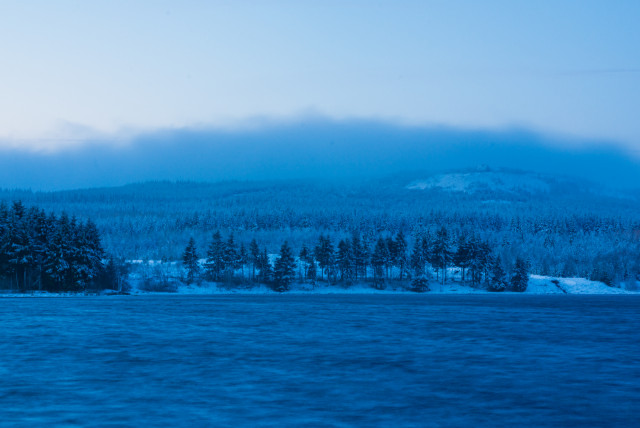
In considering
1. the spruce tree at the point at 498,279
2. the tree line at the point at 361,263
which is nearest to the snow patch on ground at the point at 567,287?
the tree line at the point at 361,263

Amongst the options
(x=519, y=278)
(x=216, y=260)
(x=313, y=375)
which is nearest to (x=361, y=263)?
(x=216, y=260)

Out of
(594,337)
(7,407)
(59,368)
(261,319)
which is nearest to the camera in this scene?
(7,407)

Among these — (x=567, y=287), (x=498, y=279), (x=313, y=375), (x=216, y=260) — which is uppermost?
(x=216, y=260)

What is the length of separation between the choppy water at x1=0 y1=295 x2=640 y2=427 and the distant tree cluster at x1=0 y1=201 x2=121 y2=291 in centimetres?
6339

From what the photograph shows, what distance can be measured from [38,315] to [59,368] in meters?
37.1

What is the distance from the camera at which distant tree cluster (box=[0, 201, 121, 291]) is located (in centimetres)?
11775

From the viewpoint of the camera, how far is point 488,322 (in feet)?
224

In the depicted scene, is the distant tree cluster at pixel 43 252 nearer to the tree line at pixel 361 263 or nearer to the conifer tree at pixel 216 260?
the tree line at pixel 361 263

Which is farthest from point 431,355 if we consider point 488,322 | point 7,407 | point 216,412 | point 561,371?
point 488,322

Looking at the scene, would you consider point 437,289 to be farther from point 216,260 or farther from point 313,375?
point 313,375

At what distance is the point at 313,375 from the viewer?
33.0m

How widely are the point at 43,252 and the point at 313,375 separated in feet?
328

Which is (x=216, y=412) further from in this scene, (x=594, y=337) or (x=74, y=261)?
(x=74, y=261)

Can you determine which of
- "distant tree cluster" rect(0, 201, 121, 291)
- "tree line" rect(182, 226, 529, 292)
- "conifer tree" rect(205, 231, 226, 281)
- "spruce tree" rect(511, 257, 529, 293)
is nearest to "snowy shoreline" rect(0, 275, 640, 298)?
"spruce tree" rect(511, 257, 529, 293)
